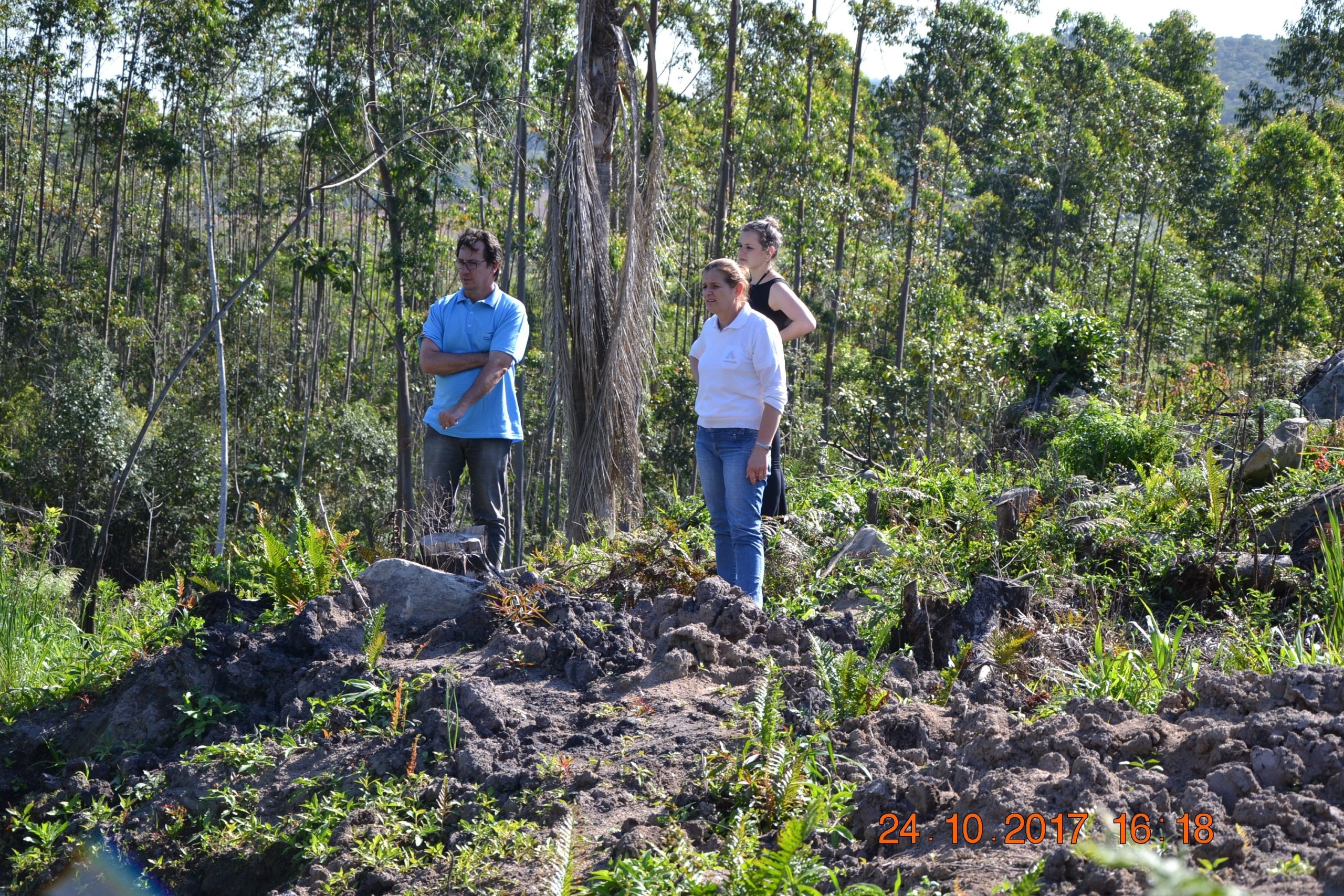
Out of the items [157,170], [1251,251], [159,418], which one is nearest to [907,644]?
[159,418]

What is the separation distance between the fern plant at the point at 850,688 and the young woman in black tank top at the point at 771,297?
1.63 meters

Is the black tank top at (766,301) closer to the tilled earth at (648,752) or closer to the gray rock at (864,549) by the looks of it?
the gray rock at (864,549)

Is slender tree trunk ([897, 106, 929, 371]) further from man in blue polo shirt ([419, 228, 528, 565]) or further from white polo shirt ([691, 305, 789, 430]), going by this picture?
white polo shirt ([691, 305, 789, 430])

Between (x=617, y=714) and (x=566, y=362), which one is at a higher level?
(x=566, y=362)

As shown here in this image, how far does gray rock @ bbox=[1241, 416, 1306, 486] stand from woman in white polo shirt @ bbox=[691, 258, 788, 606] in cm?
305

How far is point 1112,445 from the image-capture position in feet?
22.7

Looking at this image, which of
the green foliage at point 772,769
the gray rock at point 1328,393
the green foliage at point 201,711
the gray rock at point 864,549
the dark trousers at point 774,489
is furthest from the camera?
the gray rock at point 1328,393

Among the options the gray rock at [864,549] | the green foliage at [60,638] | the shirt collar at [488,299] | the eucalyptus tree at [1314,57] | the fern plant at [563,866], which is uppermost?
the eucalyptus tree at [1314,57]

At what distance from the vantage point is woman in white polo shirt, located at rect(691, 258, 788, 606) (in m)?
4.51

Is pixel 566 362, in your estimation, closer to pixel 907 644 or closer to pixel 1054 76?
pixel 907 644

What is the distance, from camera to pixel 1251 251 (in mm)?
32750

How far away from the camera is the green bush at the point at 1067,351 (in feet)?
31.3

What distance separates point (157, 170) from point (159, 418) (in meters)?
9.92

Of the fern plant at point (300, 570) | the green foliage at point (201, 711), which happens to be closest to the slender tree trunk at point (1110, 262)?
the fern plant at point (300, 570)
